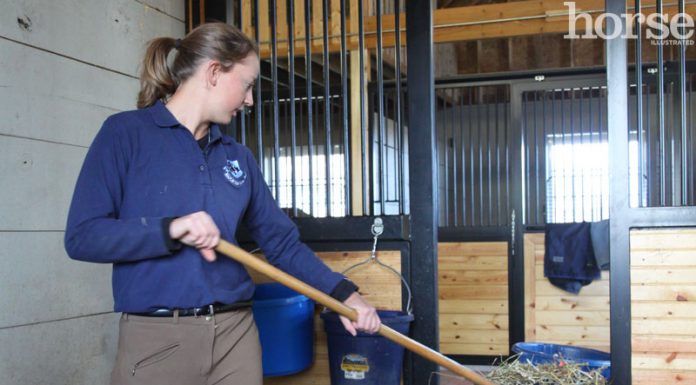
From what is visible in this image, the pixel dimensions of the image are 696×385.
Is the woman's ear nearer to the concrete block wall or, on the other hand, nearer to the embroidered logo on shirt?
the embroidered logo on shirt

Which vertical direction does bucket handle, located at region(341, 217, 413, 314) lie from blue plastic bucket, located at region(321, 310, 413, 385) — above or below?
above

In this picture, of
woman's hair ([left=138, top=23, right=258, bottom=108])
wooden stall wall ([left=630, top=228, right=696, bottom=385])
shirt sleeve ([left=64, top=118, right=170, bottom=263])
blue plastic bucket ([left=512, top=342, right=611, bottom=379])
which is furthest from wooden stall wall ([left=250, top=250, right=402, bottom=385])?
shirt sleeve ([left=64, top=118, right=170, bottom=263])

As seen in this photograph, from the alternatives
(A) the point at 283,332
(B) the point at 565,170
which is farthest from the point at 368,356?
(B) the point at 565,170

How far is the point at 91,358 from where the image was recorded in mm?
2152

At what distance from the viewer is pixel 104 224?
1.31 metres

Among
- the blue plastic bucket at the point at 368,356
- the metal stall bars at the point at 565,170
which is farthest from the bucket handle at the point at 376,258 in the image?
the metal stall bars at the point at 565,170

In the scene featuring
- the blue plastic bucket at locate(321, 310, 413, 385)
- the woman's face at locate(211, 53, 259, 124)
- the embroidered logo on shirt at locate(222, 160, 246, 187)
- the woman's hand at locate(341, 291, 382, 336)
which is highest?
the woman's face at locate(211, 53, 259, 124)

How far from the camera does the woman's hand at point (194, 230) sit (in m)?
1.30

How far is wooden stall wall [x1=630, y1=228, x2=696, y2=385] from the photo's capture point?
232cm

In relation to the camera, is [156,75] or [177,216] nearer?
[177,216]

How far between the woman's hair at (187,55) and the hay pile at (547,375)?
172cm

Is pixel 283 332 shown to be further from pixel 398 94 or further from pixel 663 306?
pixel 663 306

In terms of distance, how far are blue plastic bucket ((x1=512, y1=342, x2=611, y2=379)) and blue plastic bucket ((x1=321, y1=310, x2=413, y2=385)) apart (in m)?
0.75

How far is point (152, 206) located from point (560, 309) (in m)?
3.60
